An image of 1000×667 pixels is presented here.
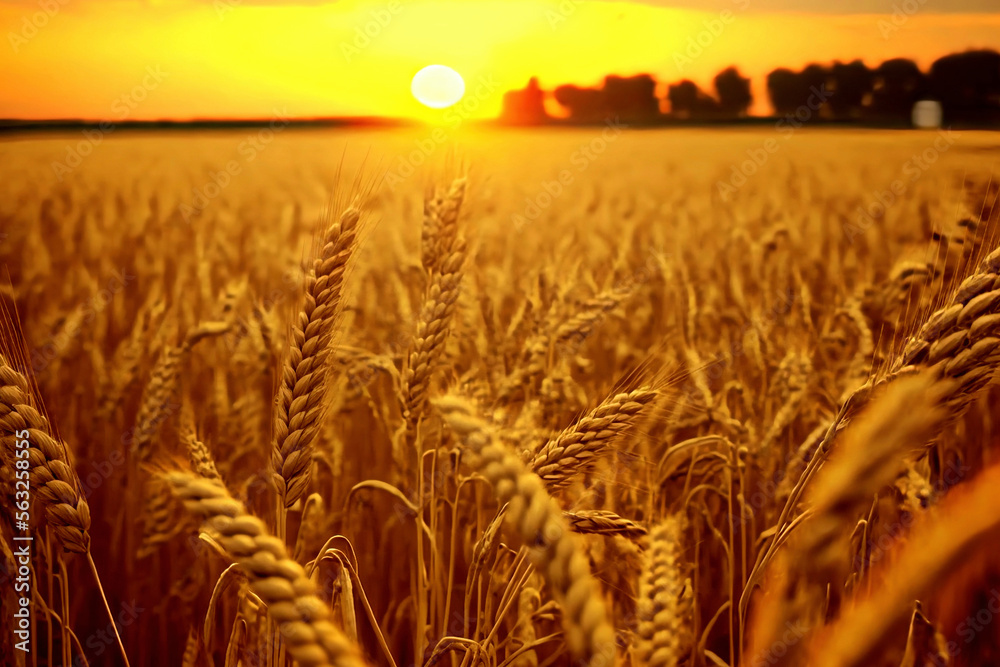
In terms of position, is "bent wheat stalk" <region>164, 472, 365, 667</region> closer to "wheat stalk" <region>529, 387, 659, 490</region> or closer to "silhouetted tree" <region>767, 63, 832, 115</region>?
"wheat stalk" <region>529, 387, 659, 490</region>

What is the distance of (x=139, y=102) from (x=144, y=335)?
2.12 feet

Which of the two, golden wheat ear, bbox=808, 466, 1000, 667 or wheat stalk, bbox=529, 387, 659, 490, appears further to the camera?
wheat stalk, bbox=529, 387, 659, 490

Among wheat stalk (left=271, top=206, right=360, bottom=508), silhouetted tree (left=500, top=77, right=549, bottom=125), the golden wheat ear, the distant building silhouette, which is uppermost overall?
silhouetted tree (left=500, top=77, right=549, bottom=125)

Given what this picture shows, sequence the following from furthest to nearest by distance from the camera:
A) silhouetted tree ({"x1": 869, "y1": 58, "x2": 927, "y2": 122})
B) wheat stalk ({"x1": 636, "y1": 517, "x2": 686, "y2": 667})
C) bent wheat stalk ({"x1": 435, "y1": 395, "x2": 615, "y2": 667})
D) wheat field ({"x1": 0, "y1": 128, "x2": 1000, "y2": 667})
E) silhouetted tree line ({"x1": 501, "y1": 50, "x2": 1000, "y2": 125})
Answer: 1. silhouetted tree ({"x1": 869, "y1": 58, "x2": 927, "y2": 122})
2. silhouetted tree line ({"x1": 501, "y1": 50, "x2": 1000, "y2": 125})
3. wheat stalk ({"x1": 636, "y1": 517, "x2": 686, "y2": 667})
4. wheat field ({"x1": 0, "y1": 128, "x2": 1000, "y2": 667})
5. bent wheat stalk ({"x1": 435, "y1": 395, "x2": 615, "y2": 667})

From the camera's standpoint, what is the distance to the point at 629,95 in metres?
2.29

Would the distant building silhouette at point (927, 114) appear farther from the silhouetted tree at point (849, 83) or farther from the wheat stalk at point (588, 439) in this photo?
the wheat stalk at point (588, 439)

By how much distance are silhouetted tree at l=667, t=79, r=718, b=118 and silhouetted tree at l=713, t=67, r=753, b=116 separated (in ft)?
0.68

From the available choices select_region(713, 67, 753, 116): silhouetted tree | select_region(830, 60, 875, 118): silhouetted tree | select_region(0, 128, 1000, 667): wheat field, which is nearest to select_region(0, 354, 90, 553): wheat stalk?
select_region(0, 128, 1000, 667): wheat field

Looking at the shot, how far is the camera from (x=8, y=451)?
808 millimetres

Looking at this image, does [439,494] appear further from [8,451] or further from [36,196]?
[36,196]

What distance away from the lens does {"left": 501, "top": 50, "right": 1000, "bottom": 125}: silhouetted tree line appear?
213cm

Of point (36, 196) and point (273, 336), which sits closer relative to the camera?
point (273, 336)

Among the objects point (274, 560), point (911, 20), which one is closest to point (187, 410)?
point (274, 560)

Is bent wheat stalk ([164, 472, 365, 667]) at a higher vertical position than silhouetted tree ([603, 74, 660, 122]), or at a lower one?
lower
